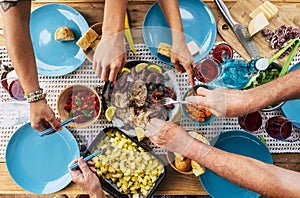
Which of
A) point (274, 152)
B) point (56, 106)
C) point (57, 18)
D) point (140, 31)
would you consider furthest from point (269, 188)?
point (57, 18)

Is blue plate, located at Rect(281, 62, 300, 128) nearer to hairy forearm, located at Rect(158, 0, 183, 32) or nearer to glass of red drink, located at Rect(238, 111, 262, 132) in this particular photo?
glass of red drink, located at Rect(238, 111, 262, 132)

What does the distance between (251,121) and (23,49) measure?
895mm

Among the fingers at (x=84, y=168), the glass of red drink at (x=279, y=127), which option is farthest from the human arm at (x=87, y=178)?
the glass of red drink at (x=279, y=127)

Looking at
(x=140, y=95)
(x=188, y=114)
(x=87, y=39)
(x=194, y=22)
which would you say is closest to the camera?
(x=140, y=95)

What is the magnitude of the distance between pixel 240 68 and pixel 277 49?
19 cm

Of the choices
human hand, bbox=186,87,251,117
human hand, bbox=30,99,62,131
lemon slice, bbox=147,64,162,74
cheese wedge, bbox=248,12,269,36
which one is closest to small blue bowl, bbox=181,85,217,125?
human hand, bbox=186,87,251,117

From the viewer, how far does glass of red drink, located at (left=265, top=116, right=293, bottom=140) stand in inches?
56.5

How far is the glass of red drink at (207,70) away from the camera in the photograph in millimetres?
1390

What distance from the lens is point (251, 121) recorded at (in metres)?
1.44

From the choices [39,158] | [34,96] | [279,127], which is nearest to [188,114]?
[279,127]

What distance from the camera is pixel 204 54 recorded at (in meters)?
1.43

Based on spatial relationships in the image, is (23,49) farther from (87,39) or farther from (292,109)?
(292,109)

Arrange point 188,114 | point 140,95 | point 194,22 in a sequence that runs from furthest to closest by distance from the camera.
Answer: point 194,22 < point 188,114 < point 140,95

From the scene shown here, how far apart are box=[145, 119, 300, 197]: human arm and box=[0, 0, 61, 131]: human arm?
1.29 feet
